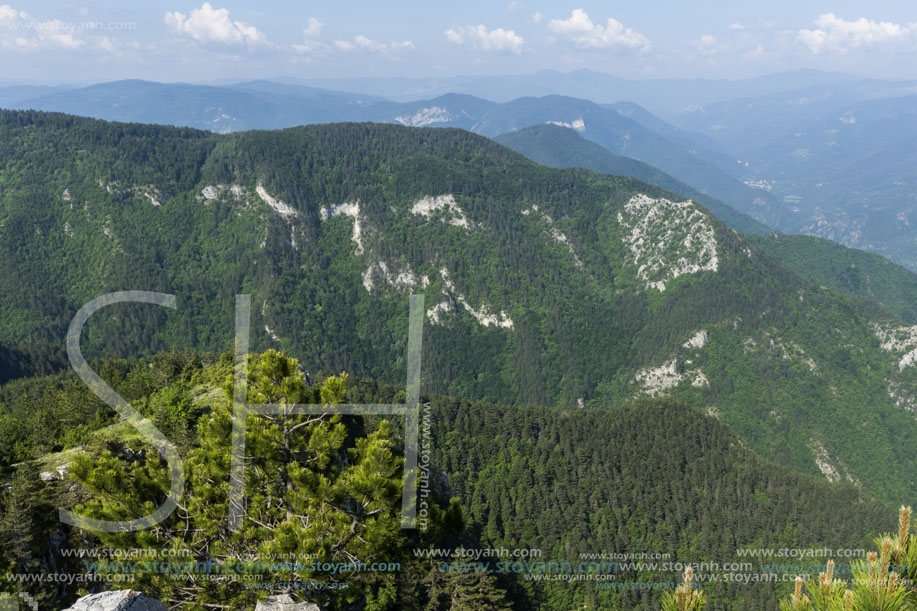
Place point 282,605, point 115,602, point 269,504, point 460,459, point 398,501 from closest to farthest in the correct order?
point 115,602
point 282,605
point 269,504
point 398,501
point 460,459

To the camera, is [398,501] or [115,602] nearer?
[115,602]

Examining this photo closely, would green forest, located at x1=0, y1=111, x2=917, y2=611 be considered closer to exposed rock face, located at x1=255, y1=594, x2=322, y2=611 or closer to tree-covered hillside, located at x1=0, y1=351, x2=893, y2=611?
tree-covered hillside, located at x1=0, y1=351, x2=893, y2=611

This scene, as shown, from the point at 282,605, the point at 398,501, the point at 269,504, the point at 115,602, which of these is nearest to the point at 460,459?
the point at 398,501

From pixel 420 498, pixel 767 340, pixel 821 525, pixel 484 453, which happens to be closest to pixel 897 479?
pixel 767 340

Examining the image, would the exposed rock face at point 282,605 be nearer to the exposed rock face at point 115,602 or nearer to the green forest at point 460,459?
the green forest at point 460,459

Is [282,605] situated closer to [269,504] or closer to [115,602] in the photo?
[269,504]

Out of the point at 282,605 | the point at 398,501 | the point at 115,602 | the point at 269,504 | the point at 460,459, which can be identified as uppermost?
the point at 115,602
